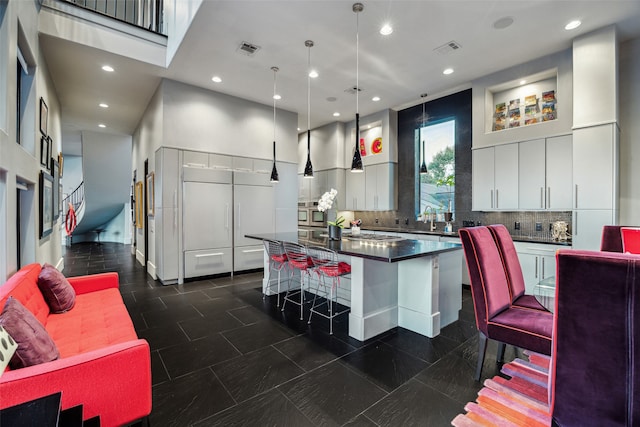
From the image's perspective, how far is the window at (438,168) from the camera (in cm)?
567

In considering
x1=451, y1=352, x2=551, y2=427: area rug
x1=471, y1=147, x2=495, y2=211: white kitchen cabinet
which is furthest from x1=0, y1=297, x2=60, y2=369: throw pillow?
x1=471, y1=147, x2=495, y2=211: white kitchen cabinet

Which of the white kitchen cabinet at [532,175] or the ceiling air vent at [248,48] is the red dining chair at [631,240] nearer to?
the white kitchen cabinet at [532,175]

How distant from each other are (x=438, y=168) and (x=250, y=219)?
3841 mm

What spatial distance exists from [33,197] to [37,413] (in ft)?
11.5

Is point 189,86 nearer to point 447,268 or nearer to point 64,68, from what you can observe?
point 64,68

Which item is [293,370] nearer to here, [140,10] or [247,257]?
[247,257]

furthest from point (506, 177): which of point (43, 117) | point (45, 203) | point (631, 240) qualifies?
point (43, 117)

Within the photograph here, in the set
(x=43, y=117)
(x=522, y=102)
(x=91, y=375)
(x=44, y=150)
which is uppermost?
(x=522, y=102)

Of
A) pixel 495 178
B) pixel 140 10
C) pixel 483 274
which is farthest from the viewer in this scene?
pixel 140 10

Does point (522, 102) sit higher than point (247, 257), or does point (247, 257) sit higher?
point (522, 102)

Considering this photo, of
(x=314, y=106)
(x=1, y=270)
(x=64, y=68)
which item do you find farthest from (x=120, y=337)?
(x=314, y=106)

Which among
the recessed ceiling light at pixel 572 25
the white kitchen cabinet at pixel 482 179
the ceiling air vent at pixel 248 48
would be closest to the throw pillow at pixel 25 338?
the ceiling air vent at pixel 248 48

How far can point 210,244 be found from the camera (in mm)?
5305

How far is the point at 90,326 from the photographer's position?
2256 mm
